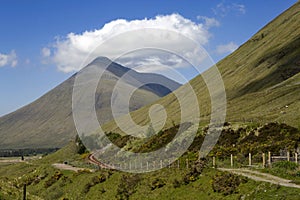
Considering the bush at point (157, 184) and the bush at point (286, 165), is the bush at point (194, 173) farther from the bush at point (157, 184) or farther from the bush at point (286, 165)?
the bush at point (286, 165)

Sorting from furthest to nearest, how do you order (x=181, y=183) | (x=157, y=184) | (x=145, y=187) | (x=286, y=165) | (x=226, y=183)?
(x=145, y=187) → (x=157, y=184) → (x=181, y=183) → (x=286, y=165) → (x=226, y=183)

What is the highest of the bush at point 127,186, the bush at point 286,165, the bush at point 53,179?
the bush at point 286,165

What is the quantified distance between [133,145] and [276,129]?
1488 inches

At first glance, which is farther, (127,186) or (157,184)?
(127,186)

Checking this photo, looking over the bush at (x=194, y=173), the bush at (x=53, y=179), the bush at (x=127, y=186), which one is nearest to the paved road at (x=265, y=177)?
the bush at (x=194, y=173)

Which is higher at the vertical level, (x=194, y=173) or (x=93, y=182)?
(x=194, y=173)

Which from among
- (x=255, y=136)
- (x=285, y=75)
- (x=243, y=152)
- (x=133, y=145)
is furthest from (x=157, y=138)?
(x=285, y=75)

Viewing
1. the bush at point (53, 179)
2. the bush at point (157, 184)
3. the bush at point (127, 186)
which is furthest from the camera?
the bush at point (53, 179)

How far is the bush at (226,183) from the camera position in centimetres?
3416

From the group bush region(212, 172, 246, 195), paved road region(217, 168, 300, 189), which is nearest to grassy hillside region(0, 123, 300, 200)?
bush region(212, 172, 246, 195)

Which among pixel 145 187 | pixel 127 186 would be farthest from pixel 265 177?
pixel 127 186

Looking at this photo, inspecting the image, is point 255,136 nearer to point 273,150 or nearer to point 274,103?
point 273,150

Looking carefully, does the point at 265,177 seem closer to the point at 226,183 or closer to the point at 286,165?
the point at 226,183

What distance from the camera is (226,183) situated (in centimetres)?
3516
